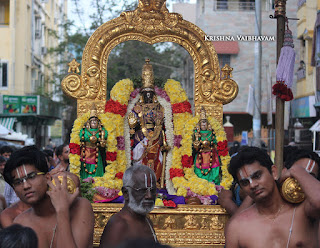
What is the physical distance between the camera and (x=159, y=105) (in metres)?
9.33

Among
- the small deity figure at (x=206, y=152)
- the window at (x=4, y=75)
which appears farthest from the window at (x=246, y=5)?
the small deity figure at (x=206, y=152)

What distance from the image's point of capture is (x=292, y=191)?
410cm

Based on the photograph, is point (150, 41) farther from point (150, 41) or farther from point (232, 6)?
point (232, 6)

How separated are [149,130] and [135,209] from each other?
200 inches

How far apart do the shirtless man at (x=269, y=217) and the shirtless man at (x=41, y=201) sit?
3.63 ft

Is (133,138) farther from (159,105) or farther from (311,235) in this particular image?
(311,235)

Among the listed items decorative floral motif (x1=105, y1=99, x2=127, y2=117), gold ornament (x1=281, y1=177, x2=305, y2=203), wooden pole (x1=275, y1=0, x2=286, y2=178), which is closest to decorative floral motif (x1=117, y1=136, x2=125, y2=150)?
decorative floral motif (x1=105, y1=99, x2=127, y2=117)

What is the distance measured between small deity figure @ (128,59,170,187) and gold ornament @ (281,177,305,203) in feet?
16.6

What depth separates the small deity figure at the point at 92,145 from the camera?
8.72 meters

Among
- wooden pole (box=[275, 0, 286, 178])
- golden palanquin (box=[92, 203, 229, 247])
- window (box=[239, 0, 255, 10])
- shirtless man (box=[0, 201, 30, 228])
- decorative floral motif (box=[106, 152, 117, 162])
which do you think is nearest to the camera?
shirtless man (box=[0, 201, 30, 228])

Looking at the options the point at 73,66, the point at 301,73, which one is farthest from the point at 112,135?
the point at 301,73

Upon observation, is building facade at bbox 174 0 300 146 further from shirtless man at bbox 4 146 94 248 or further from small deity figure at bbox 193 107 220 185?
shirtless man at bbox 4 146 94 248

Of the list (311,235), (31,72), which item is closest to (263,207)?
(311,235)

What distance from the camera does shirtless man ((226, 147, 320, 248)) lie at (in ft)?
13.4
